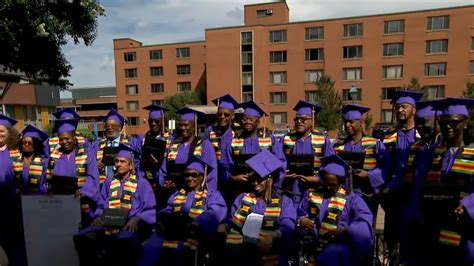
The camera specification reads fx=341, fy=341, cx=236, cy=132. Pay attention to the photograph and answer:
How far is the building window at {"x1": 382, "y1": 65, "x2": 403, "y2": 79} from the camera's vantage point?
34438mm

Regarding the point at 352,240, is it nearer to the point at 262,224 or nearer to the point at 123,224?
the point at 262,224

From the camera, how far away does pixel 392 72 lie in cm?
3466

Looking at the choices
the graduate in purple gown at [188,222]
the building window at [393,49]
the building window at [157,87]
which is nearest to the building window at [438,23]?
the building window at [393,49]

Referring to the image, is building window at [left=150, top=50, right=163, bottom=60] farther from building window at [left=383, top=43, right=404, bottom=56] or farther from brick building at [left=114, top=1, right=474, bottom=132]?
building window at [left=383, top=43, right=404, bottom=56]

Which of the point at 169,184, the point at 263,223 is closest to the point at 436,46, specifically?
the point at 169,184

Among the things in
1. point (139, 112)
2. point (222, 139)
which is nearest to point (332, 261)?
point (222, 139)

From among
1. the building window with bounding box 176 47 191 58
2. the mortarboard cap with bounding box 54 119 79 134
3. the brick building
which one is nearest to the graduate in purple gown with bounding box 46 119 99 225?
the mortarboard cap with bounding box 54 119 79 134

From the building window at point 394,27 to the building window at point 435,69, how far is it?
14.4ft

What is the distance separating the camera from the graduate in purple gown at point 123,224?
149 inches

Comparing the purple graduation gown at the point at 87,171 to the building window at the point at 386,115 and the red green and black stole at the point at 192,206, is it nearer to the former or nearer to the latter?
the red green and black stole at the point at 192,206

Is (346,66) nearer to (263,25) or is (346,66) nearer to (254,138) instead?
(263,25)

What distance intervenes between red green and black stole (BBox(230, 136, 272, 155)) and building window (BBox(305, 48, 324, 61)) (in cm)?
3394

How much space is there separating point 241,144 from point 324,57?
33.9 meters

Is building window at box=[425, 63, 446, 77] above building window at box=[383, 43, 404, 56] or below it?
below
